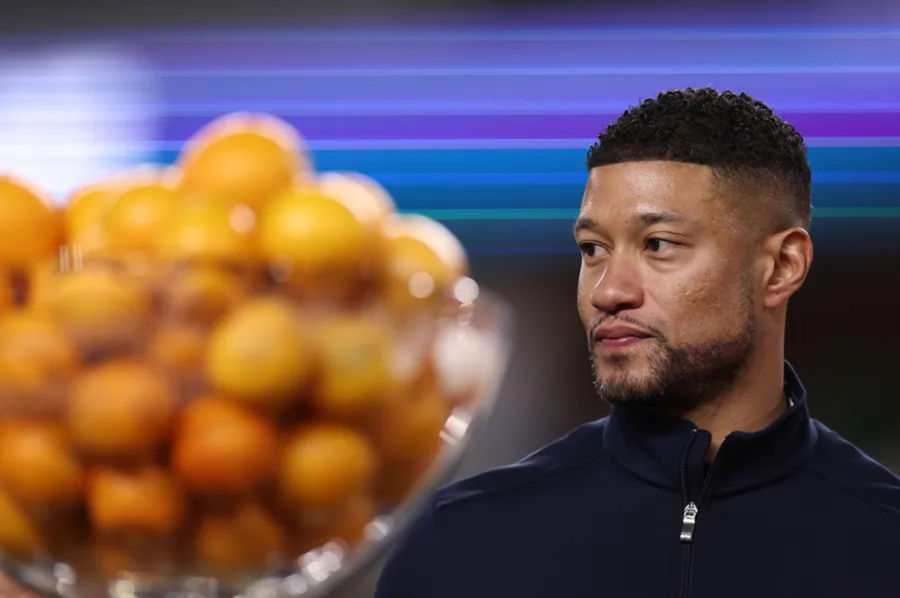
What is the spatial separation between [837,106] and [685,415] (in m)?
1.86

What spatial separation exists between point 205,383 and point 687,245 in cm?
117

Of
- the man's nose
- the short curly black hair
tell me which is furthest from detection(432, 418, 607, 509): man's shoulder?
the short curly black hair

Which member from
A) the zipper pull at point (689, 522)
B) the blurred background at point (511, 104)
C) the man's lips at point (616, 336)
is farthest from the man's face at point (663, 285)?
the blurred background at point (511, 104)

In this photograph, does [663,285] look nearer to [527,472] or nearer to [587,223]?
[587,223]

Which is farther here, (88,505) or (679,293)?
(679,293)

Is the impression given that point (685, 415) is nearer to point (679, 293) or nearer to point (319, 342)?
point (679, 293)

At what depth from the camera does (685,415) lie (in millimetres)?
1577

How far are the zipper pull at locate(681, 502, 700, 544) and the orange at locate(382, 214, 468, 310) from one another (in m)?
0.95

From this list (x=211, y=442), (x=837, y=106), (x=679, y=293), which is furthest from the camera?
(x=837, y=106)

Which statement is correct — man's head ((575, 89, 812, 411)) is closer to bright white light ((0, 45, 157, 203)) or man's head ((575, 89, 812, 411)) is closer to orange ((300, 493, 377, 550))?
orange ((300, 493, 377, 550))

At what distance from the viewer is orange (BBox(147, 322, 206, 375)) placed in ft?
1.47

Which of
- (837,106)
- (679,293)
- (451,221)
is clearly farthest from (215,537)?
(837,106)

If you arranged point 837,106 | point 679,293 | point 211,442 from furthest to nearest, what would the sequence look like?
point 837,106 < point 679,293 < point 211,442

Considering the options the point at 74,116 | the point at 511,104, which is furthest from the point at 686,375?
the point at 74,116
